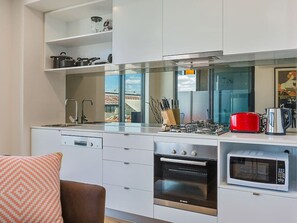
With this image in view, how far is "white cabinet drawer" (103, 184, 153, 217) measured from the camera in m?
2.43

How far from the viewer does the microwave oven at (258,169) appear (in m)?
1.91

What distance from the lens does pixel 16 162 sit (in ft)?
4.79

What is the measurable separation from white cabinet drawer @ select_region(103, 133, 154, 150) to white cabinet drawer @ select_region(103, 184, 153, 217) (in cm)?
41

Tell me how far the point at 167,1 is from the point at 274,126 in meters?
1.46

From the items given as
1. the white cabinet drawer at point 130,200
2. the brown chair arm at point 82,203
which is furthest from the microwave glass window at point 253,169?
the brown chair arm at point 82,203

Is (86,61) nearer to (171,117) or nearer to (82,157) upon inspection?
(82,157)

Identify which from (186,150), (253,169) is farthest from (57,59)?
(253,169)

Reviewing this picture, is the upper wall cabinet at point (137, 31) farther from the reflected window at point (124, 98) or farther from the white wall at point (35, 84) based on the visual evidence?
the white wall at point (35, 84)

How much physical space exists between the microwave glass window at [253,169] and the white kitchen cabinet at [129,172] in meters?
0.71

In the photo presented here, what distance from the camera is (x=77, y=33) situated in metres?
3.59

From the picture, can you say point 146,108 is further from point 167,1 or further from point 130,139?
point 167,1

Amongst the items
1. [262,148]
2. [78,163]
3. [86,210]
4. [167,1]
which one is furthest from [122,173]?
[167,1]

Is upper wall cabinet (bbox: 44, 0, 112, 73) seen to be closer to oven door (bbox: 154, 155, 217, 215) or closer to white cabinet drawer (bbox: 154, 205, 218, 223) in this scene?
oven door (bbox: 154, 155, 217, 215)

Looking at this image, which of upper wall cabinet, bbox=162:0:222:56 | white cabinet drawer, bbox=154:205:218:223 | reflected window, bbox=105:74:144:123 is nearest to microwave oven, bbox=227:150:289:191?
white cabinet drawer, bbox=154:205:218:223
